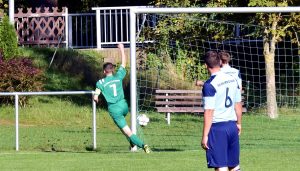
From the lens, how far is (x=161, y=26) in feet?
81.6

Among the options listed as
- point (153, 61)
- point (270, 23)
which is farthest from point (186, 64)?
point (270, 23)

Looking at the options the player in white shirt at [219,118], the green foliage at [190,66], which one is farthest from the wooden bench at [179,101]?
the player in white shirt at [219,118]

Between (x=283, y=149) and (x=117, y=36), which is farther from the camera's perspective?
(x=117, y=36)

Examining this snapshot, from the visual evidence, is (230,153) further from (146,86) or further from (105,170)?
(146,86)

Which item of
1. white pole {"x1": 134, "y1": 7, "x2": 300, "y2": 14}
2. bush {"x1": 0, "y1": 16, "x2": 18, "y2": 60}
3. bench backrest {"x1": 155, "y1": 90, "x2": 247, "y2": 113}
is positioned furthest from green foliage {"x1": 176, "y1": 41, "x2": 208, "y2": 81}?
bush {"x1": 0, "y1": 16, "x2": 18, "y2": 60}

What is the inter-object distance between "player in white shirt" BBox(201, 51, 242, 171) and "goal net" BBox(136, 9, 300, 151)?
10.1 metres

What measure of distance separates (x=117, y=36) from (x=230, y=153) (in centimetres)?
2103

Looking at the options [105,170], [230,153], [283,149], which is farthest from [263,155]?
[230,153]

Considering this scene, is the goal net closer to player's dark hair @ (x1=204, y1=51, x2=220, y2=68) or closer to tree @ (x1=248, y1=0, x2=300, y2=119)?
tree @ (x1=248, y1=0, x2=300, y2=119)

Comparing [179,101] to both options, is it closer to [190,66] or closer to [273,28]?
[190,66]

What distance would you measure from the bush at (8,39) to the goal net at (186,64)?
5872 mm

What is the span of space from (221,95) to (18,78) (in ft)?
52.6

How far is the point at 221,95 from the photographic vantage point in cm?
1305

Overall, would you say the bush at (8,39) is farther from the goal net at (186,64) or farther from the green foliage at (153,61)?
the green foliage at (153,61)
